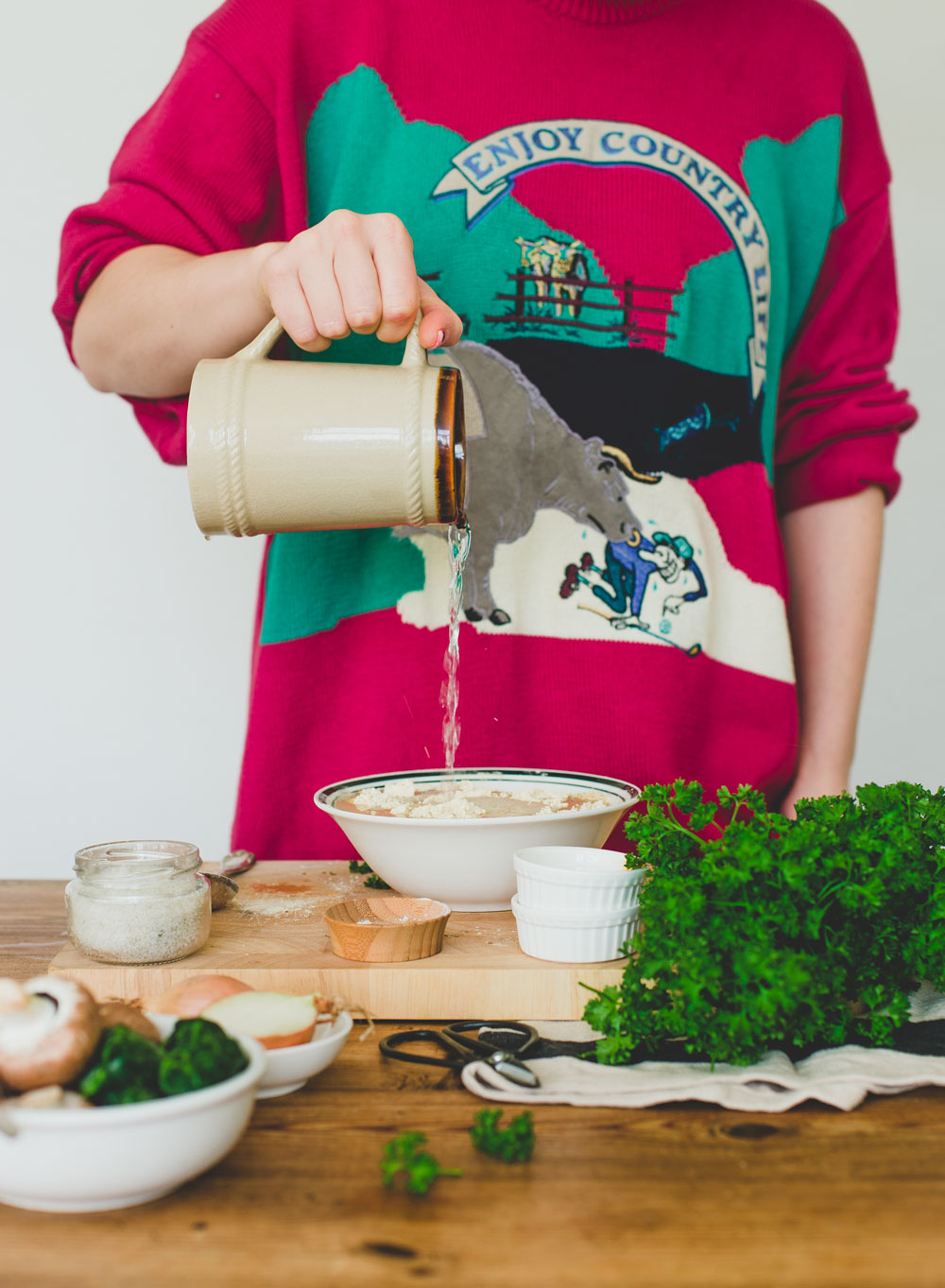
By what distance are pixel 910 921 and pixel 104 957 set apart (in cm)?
72

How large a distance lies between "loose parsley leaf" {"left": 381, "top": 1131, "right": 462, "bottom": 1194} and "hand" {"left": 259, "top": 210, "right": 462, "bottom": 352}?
75 cm

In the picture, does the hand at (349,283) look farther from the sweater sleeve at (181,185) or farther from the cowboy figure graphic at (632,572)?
the cowboy figure graphic at (632,572)

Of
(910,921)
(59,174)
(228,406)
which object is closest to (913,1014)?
(910,921)

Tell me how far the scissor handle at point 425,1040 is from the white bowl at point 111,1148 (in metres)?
0.25

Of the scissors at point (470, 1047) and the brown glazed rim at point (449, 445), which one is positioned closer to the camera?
the scissors at point (470, 1047)

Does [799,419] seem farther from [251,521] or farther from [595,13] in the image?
[251,521]

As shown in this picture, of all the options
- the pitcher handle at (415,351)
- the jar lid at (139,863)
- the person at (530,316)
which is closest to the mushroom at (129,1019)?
the jar lid at (139,863)

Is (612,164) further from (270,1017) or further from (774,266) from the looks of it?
(270,1017)

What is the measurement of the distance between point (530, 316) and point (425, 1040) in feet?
3.20

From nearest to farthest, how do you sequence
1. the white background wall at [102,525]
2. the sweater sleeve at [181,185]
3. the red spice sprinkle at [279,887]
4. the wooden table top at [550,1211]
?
the wooden table top at [550,1211], the red spice sprinkle at [279,887], the sweater sleeve at [181,185], the white background wall at [102,525]

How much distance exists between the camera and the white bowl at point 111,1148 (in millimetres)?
613

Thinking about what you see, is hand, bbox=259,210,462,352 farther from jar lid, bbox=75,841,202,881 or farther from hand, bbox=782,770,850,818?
hand, bbox=782,770,850,818

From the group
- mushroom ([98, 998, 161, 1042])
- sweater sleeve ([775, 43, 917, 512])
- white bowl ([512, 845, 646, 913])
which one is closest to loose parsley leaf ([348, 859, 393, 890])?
white bowl ([512, 845, 646, 913])

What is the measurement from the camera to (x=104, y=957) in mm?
1025
